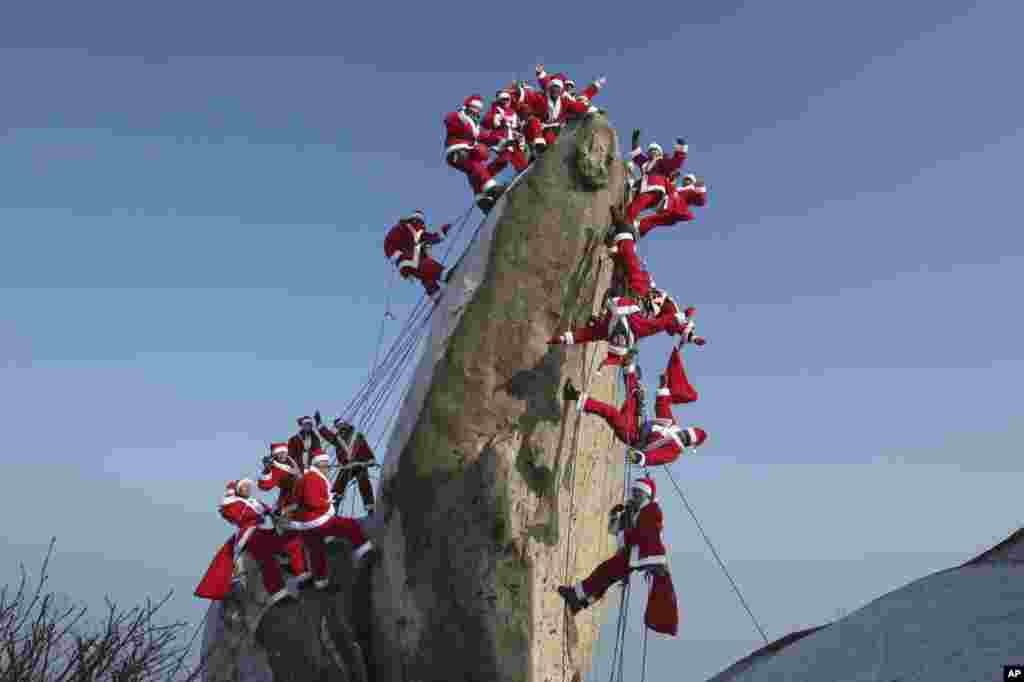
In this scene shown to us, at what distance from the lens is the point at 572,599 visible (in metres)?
8.35

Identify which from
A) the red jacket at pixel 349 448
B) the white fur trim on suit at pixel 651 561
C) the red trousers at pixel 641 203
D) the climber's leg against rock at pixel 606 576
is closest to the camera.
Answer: the white fur trim on suit at pixel 651 561

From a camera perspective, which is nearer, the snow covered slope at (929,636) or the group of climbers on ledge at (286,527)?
the snow covered slope at (929,636)

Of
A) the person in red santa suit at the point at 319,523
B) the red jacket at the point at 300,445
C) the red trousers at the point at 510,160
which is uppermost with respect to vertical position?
the red trousers at the point at 510,160

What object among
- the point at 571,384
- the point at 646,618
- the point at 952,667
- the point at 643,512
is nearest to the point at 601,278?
the point at 571,384

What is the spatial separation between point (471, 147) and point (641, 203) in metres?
2.64

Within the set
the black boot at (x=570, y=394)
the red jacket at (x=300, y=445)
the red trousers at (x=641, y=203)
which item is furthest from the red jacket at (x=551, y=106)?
the red jacket at (x=300, y=445)

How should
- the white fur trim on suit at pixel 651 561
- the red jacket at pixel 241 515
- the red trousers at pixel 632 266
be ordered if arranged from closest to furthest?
the white fur trim on suit at pixel 651 561 < the red trousers at pixel 632 266 < the red jacket at pixel 241 515

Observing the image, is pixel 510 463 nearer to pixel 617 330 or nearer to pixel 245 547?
pixel 617 330

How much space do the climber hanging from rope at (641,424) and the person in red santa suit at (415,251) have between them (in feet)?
9.92

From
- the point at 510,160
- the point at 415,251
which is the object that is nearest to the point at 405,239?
→ the point at 415,251

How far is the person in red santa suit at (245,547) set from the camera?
980 cm

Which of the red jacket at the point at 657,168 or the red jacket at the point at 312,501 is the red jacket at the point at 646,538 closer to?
the red jacket at the point at 312,501

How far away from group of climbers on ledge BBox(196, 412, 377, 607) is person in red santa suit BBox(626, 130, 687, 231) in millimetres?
5053

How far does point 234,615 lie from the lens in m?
10.2
